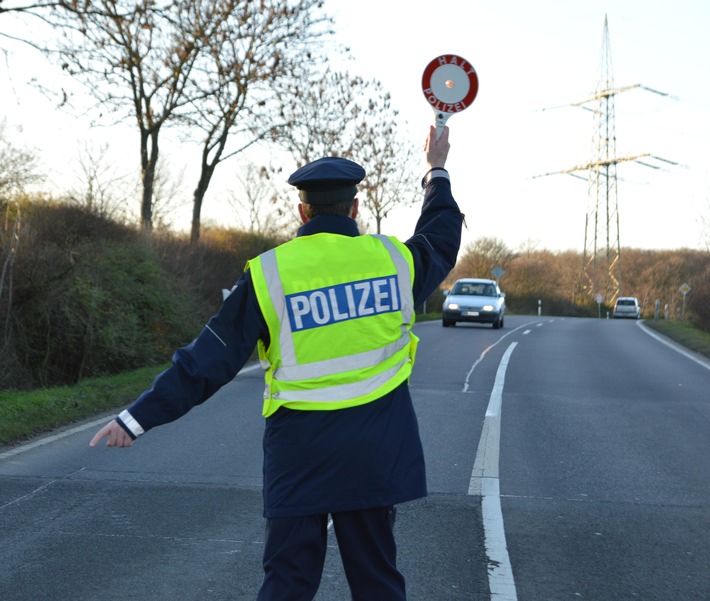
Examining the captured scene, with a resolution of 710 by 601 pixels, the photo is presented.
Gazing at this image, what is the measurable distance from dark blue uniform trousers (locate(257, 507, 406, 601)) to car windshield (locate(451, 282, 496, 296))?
29531 mm

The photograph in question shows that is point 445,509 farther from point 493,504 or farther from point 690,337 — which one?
point 690,337

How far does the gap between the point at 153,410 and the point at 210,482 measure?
4408 mm

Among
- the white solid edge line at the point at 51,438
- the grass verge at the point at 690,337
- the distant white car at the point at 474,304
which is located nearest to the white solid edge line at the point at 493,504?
the white solid edge line at the point at 51,438

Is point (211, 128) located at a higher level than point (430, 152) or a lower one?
higher

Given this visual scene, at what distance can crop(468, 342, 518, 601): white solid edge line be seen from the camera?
5.01 meters

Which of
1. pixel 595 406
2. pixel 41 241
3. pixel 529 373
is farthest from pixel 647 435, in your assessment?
pixel 41 241

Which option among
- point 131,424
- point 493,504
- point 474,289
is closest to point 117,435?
point 131,424

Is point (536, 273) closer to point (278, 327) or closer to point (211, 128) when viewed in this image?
point (211, 128)

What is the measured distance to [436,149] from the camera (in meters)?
3.89

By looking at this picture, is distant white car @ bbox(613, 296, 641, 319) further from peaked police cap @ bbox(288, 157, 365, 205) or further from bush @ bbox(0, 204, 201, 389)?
peaked police cap @ bbox(288, 157, 365, 205)

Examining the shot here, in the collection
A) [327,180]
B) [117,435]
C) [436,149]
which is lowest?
[117,435]

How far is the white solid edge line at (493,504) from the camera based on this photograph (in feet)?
16.4

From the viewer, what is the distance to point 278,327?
3.18m

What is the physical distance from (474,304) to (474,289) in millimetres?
1334
